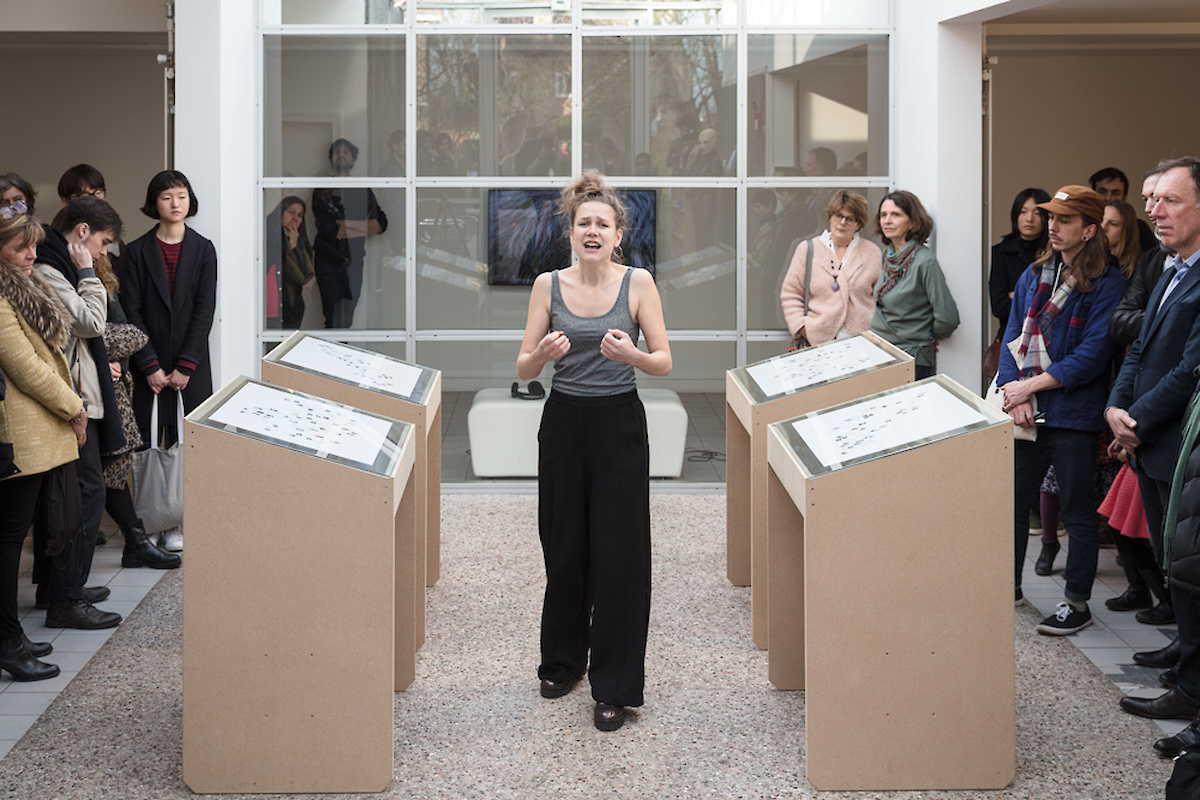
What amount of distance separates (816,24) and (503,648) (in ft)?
17.1

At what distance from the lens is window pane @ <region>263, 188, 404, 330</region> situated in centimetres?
876

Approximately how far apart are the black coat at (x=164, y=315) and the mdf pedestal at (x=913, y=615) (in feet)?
13.4

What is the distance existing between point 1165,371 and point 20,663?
4.35 meters

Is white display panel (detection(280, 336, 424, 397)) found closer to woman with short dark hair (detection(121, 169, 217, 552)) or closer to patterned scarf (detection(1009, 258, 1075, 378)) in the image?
woman with short dark hair (detection(121, 169, 217, 552))

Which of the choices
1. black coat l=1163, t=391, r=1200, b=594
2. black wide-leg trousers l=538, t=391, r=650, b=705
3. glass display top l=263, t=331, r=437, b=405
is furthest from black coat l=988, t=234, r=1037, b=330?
black coat l=1163, t=391, r=1200, b=594

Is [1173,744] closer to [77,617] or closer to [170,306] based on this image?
[77,617]

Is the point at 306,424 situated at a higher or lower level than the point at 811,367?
lower

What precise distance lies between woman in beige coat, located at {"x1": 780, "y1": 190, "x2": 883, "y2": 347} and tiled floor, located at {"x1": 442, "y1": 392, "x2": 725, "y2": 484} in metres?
0.94

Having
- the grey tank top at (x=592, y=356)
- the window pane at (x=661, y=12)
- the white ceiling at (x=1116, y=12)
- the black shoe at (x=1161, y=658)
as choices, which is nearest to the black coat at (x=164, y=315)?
the grey tank top at (x=592, y=356)

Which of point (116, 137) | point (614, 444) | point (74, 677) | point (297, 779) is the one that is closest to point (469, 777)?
point (297, 779)

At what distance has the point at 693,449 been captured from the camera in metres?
8.91

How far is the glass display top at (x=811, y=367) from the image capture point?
560 centimetres

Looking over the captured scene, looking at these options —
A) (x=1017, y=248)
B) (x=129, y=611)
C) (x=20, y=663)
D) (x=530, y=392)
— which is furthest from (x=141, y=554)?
(x=1017, y=248)

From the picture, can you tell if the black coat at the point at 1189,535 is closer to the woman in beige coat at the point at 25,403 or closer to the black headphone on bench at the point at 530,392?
the woman in beige coat at the point at 25,403
